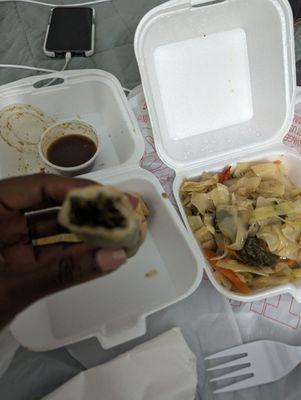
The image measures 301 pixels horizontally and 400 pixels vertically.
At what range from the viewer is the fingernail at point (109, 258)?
503 mm

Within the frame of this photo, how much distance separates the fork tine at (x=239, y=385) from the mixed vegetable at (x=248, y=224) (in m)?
0.16

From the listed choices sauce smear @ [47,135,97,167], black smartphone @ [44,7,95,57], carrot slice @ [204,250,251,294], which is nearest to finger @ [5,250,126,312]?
carrot slice @ [204,250,251,294]

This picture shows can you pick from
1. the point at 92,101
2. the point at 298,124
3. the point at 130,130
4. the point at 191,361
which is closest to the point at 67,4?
the point at 92,101

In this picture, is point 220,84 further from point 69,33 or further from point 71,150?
point 69,33

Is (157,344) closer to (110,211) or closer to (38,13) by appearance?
(110,211)

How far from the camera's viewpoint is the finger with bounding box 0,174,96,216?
59 cm

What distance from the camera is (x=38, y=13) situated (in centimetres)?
125

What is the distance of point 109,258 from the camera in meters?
0.51

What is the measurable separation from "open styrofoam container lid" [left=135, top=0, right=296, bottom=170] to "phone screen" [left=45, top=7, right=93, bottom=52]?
1.25ft

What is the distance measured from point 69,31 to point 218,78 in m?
0.51

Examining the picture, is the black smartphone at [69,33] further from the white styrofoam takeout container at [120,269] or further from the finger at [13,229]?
the finger at [13,229]

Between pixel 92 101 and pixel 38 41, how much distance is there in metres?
0.35

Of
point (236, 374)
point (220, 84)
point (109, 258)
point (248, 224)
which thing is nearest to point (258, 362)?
point (236, 374)

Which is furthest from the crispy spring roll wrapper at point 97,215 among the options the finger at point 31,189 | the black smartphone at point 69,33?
the black smartphone at point 69,33
